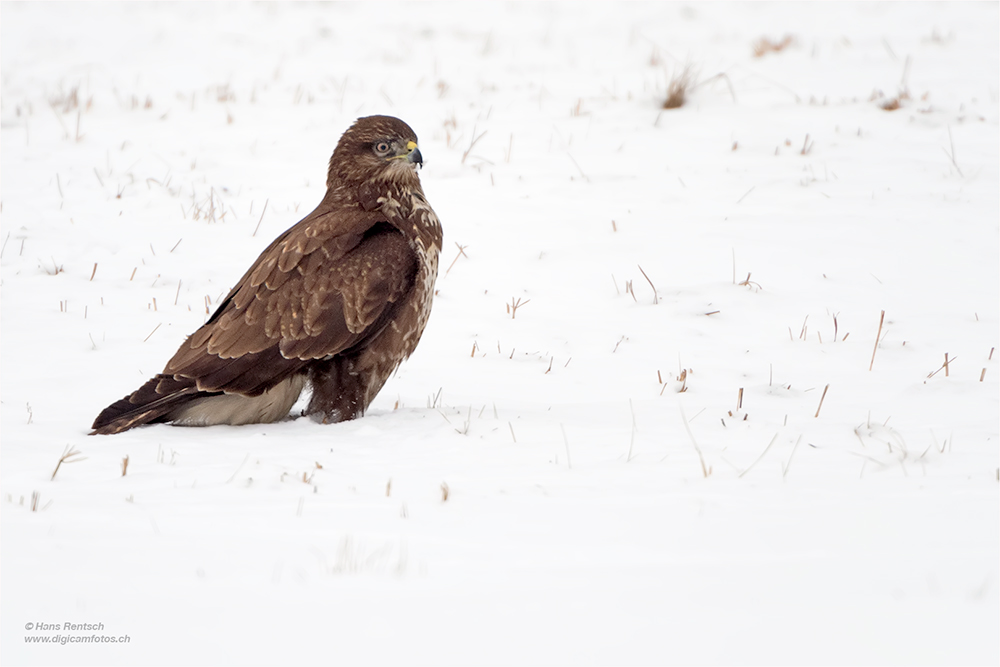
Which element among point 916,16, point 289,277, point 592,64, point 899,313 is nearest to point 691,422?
point 289,277

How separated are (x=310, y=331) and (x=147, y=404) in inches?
32.9

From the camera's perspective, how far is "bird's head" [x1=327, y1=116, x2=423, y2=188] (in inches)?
212

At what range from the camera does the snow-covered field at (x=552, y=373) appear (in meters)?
2.90

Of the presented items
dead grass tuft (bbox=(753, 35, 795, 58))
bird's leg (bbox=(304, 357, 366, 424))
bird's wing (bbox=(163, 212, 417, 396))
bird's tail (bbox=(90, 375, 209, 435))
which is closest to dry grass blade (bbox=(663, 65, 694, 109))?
dead grass tuft (bbox=(753, 35, 795, 58))

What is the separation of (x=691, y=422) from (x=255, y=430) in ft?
7.07

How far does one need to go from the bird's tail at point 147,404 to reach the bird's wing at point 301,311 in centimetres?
6

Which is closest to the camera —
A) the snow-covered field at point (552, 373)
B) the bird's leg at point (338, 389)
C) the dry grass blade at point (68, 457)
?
the snow-covered field at point (552, 373)

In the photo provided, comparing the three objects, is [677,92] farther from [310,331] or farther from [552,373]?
[310,331]

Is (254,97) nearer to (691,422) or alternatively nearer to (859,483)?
(691,422)

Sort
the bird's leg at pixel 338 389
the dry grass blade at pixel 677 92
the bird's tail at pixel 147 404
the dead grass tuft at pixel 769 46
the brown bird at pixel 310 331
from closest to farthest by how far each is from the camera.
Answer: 1. the bird's tail at pixel 147 404
2. the brown bird at pixel 310 331
3. the bird's leg at pixel 338 389
4. the dry grass blade at pixel 677 92
5. the dead grass tuft at pixel 769 46

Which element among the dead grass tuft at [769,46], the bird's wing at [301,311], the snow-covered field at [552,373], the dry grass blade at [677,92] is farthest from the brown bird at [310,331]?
the dead grass tuft at [769,46]

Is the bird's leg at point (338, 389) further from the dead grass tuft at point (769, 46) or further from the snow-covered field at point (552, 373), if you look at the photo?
the dead grass tuft at point (769, 46)

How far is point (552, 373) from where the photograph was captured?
616 centimetres

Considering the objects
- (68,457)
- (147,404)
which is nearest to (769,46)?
(147,404)
